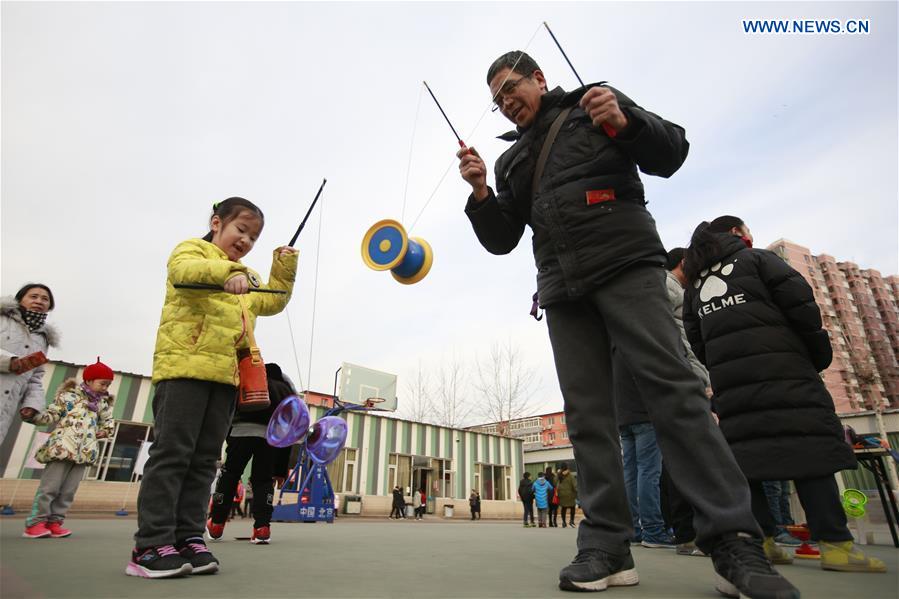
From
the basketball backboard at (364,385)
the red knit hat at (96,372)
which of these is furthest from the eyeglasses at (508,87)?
the basketball backboard at (364,385)

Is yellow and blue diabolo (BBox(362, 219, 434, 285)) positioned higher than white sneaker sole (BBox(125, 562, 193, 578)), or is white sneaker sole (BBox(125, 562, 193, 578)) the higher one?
yellow and blue diabolo (BBox(362, 219, 434, 285))

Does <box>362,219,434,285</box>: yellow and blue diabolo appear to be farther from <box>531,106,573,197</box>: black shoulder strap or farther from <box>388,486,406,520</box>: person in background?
<box>388,486,406,520</box>: person in background

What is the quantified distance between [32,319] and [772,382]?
17.8 ft

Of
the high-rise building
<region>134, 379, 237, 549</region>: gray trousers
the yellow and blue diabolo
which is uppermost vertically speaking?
the high-rise building

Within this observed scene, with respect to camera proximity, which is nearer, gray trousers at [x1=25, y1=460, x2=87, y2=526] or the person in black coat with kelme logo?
the person in black coat with kelme logo

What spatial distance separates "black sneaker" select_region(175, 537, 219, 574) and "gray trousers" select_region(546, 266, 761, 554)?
1.49 m

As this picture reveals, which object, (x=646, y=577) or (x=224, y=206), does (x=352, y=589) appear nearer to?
(x=646, y=577)

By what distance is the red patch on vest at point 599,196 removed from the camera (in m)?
1.97

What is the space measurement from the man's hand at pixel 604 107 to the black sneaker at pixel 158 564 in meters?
2.36

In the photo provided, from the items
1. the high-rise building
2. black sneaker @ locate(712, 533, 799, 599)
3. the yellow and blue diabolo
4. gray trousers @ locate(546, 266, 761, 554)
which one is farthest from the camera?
the high-rise building

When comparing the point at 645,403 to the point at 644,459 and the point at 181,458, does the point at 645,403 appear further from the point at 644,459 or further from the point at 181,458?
the point at 644,459

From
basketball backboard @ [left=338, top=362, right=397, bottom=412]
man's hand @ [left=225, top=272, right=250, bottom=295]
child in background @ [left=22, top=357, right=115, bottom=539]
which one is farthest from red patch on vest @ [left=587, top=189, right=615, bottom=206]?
basketball backboard @ [left=338, top=362, right=397, bottom=412]

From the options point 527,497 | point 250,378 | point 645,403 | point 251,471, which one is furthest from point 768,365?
point 527,497

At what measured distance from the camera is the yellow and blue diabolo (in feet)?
11.1
